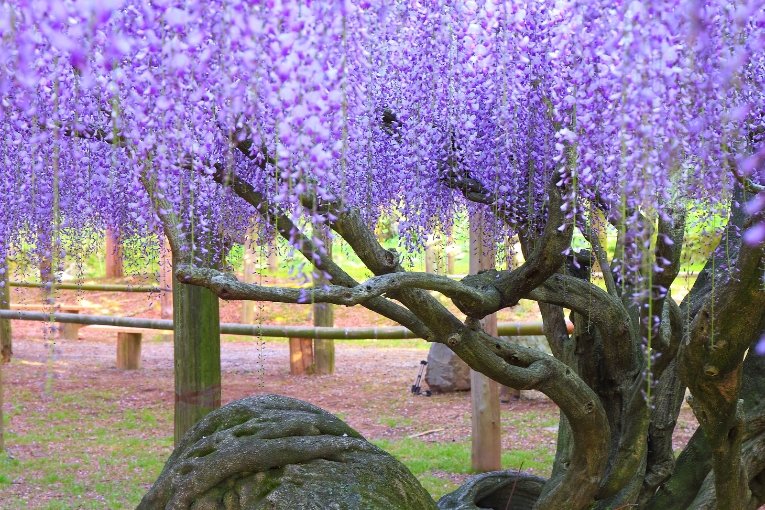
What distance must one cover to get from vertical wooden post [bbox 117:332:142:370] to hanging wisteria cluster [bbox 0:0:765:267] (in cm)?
474

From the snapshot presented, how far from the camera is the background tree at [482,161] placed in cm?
185

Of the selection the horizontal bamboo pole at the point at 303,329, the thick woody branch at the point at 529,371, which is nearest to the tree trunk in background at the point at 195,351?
the horizontal bamboo pole at the point at 303,329

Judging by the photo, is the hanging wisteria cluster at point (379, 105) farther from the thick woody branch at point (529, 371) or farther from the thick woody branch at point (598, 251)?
the thick woody branch at point (529, 371)

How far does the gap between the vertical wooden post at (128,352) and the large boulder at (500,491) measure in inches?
219

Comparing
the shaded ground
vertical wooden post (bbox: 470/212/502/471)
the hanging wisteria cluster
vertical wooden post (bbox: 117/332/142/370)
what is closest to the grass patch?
the shaded ground

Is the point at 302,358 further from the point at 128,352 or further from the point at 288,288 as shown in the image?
the point at 288,288

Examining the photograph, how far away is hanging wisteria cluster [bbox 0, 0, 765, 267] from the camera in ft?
5.87

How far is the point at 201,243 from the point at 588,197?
152 cm

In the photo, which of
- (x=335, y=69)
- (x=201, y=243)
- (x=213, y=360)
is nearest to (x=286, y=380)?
(x=213, y=360)

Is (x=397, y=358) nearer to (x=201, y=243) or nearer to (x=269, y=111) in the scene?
Answer: (x=201, y=243)

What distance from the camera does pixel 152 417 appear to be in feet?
23.1

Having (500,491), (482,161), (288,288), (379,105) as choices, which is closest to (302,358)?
(500,491)

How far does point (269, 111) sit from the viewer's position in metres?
2.52

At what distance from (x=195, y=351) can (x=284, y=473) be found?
1.78 m
